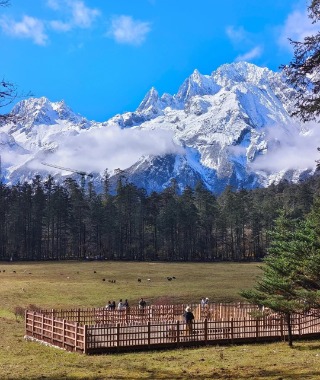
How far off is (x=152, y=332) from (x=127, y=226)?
4001 inches

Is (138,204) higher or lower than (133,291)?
higher

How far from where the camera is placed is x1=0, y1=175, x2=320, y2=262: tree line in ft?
401

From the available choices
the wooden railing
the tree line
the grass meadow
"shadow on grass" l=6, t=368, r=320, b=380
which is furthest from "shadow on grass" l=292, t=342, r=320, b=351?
the tree line

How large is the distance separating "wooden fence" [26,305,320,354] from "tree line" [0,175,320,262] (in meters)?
88.9

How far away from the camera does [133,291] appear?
5306 cm

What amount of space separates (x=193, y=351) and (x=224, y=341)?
2984mm

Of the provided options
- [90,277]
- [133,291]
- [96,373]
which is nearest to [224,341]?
[96,373]

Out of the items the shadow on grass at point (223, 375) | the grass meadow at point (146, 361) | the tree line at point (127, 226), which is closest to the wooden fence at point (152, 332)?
the grass meadow at point (146, 361)

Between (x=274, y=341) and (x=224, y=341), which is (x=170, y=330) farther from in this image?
(x=274, y=341)

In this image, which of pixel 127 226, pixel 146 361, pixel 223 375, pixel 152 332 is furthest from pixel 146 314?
pixel 127 226

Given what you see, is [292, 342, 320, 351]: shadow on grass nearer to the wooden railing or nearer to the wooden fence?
the wooden fence

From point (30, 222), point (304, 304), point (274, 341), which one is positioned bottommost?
point (274, 341)

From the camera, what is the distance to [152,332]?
26.8 meters

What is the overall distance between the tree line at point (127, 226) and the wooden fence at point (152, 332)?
88911 millimetres
